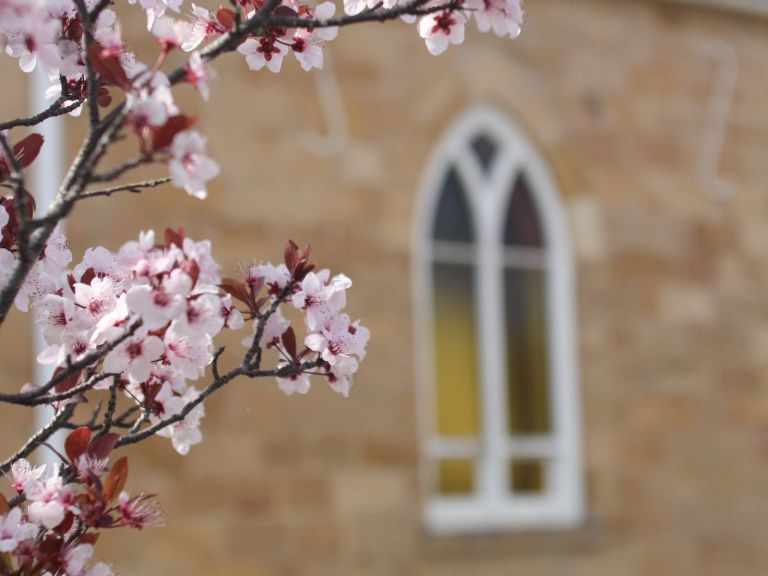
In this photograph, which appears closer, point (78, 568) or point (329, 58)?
point (78, 568)

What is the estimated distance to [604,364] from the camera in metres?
9.98

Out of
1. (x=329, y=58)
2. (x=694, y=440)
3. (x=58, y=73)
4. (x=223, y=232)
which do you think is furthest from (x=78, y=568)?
(x=694, y=440)

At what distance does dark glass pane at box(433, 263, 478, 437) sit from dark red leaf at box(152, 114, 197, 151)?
288 inches

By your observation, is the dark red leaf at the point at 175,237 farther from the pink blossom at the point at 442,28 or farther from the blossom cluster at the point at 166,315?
the pink blossom at the point at 442,28

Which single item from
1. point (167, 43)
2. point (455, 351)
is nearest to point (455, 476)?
point (455, 351)

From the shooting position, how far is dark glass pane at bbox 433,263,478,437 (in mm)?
9539

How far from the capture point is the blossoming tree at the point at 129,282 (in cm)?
229

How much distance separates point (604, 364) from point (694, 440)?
99cm

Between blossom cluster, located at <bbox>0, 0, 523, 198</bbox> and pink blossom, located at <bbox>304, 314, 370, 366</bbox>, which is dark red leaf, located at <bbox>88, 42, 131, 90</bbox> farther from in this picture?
pink blossom, located at <bbox>304, 314, 370, 366</bbox>

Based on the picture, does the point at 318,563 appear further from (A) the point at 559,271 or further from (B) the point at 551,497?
(A) the point at 559,271

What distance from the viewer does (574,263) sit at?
997 centimetres

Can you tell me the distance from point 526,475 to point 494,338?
0.96 metres

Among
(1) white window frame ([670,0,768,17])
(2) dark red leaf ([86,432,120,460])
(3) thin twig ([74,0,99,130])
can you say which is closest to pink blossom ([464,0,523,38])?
(3) thin twig ([74,0,99,130])

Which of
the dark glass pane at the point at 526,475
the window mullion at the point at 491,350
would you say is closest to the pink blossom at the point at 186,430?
the window mullion at the point at 491,350
